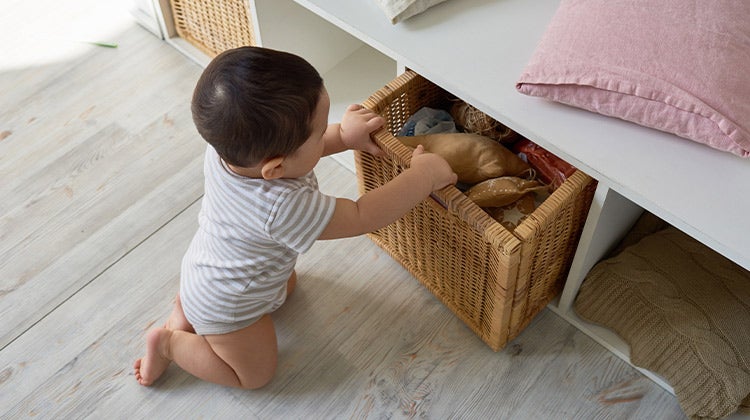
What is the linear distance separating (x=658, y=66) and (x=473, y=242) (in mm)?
326

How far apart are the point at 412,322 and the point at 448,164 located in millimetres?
313

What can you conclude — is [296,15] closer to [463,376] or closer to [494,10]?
[494,10]

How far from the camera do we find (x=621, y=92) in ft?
2.87

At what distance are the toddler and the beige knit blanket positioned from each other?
0.33 metres

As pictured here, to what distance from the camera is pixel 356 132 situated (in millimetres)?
1051

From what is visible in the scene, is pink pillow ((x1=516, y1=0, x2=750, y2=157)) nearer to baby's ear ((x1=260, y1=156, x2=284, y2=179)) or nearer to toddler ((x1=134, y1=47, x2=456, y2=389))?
toddler ((x1=134, y1=47, x2=456, y2=389))

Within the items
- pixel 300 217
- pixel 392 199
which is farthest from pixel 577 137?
pixel 300 217

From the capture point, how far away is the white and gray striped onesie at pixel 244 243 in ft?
3.07

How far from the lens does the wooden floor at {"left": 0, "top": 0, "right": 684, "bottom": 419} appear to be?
3.71 feet

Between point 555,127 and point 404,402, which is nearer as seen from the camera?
point 555,127

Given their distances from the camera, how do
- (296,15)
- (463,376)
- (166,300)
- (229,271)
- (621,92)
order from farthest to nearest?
(296,15), (166,300), (463,376), (229,271), (621,92)

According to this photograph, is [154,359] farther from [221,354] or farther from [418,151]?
[418,151]

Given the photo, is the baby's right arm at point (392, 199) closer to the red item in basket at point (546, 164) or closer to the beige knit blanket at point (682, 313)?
the red item in basket at point (546, 164)

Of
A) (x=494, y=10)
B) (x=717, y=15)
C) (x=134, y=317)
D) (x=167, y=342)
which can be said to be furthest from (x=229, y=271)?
(x=717, y=15)
